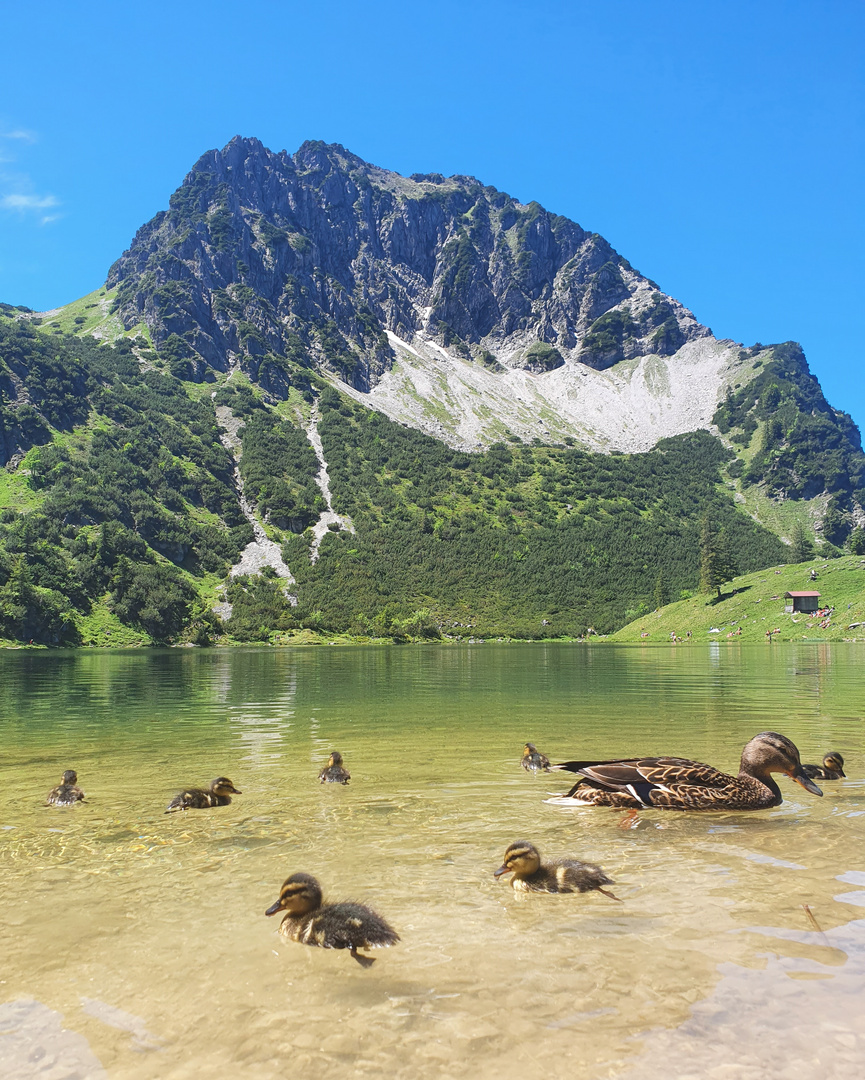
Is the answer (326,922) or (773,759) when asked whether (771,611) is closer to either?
(773,759)

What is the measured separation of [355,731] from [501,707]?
23.1 feet

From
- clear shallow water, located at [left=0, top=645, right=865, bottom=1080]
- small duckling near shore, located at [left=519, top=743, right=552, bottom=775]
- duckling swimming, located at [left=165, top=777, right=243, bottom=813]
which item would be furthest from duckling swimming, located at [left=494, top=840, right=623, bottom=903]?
small duckling near shore, located at [left=519, top=743, right=552, bottom=775]

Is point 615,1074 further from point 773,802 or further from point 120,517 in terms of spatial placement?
point 120,517

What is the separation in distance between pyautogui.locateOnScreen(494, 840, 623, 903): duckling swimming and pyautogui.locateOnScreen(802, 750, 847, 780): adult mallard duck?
6797 millimetres

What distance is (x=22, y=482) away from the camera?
13325cm

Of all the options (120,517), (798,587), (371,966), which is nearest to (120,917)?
(371,966)

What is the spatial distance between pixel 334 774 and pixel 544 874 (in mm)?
5872

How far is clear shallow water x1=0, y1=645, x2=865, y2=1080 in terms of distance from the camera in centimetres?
373

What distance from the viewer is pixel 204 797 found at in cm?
1004

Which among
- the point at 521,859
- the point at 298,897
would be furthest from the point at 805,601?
the point at 298,897

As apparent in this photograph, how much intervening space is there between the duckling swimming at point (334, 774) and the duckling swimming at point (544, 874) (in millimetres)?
5559

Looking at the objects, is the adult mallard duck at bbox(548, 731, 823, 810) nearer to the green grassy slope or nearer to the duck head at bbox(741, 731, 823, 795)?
the duck head at bbox(741, 731, 823, 795)

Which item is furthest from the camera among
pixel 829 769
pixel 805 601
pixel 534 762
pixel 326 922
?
pixel 805 601

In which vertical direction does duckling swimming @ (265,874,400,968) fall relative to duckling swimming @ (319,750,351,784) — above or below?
above
